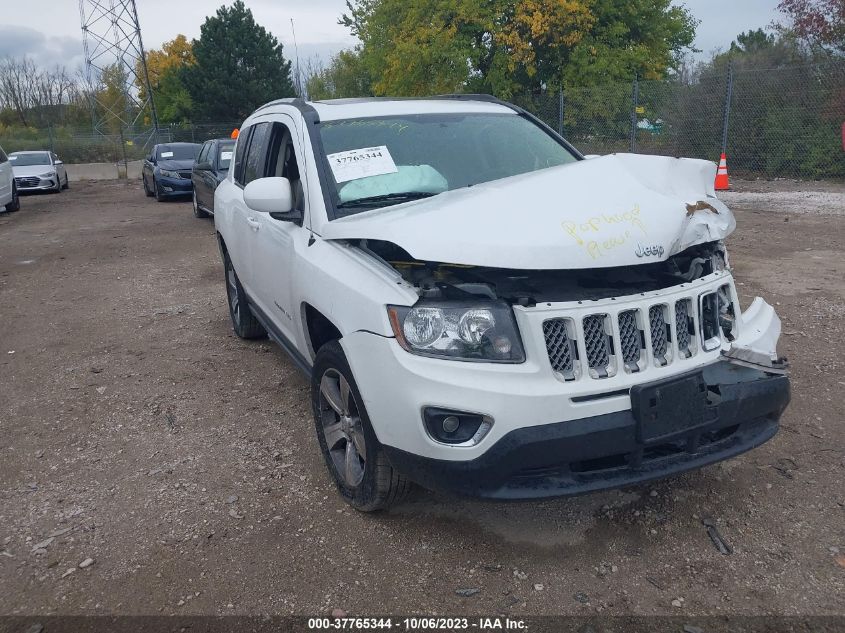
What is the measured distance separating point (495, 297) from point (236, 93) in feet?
149

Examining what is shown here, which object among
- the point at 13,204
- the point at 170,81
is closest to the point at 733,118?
the point at 13,204

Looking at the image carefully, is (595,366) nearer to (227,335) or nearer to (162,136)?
(227,335)

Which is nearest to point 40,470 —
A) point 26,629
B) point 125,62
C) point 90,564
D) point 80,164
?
point 90,564

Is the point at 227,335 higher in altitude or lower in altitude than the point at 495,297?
lower

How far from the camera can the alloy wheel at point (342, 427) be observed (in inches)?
120

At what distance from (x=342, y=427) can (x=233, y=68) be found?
4604 cm

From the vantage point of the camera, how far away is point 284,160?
4.16 meters

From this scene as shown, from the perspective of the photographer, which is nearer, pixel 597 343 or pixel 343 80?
pixel 597 343

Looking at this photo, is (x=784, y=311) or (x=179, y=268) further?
(x=179, y=268)

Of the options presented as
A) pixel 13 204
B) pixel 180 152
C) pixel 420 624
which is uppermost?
pixel 180 152

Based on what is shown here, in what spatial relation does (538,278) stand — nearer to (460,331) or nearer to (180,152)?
(460,331)

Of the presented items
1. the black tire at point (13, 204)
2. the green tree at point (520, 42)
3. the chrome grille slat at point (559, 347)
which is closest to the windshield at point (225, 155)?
the black tire at point (13, 204)

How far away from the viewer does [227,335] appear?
6.06 meters

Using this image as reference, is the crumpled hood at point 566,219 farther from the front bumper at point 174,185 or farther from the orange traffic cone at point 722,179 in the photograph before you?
the front bumper at point 174,185
